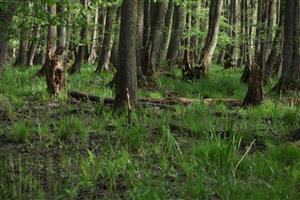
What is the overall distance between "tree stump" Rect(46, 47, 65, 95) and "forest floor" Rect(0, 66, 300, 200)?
5.45 ft

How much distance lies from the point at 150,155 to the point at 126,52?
120 inches

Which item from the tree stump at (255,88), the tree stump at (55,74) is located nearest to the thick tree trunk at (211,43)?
the tree stump at (255,88)

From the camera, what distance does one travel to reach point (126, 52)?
8.48 metres

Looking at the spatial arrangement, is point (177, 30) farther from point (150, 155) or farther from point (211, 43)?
point (150, 155)

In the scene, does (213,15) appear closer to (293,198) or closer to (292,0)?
(292,0)

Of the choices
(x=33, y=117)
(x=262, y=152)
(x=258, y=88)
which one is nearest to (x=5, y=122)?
(x=33, y=117)

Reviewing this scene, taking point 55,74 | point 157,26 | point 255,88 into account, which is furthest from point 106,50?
point 255,88

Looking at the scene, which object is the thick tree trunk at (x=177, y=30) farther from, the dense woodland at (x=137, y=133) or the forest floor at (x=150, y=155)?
the forest floor at (x=150, y=155)

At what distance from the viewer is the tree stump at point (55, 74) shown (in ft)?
36.5

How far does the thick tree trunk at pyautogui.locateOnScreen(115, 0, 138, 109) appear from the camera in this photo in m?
8.48

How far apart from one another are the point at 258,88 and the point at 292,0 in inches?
140

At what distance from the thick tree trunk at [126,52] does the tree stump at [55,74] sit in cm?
295

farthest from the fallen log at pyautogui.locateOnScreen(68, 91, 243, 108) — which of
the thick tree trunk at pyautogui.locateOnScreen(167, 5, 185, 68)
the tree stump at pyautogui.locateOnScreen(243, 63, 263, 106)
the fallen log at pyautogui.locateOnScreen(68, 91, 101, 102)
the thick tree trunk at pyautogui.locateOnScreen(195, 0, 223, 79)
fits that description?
the thick tree trunk at pyautogui.locateOnScreen(167, 5, 185, 68)

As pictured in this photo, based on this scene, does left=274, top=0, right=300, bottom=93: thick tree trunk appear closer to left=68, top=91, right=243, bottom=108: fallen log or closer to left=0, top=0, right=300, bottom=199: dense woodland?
left=0, top=0, right=300, bottom=199: dense woodland
